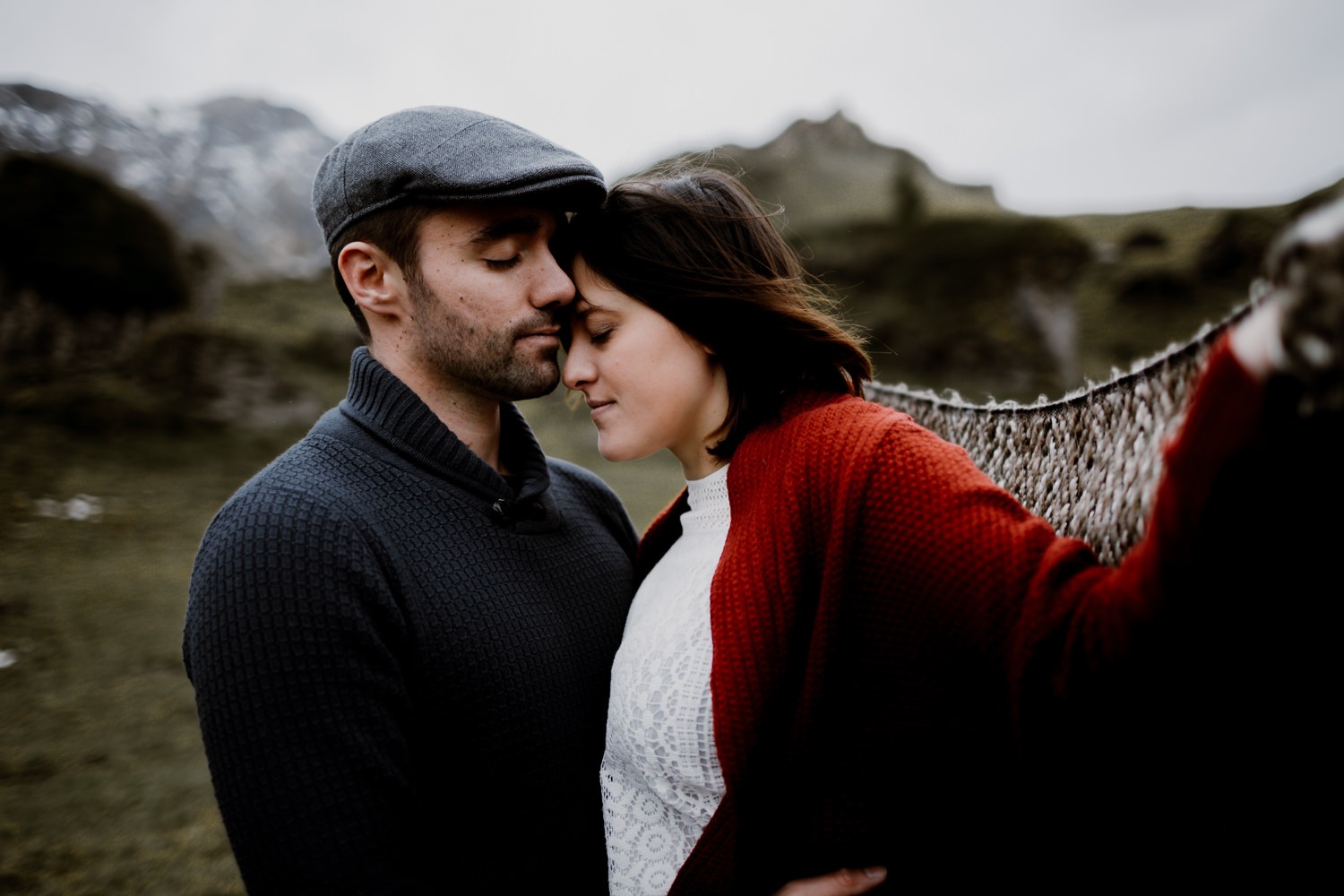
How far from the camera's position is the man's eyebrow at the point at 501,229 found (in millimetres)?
1671

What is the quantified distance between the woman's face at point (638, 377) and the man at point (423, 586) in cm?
11

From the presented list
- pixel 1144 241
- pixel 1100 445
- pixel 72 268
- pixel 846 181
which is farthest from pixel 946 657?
pixel 846 181

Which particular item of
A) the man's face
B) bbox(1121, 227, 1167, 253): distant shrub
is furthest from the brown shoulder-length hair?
bbox(1121, 227, 1167, 253): distant shrub

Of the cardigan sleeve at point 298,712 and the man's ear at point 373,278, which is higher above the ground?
the man's ear at point 373,278

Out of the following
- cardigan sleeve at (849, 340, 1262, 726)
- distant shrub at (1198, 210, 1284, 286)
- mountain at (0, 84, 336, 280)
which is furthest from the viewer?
distant shrub at (1198, 210, 1284, 286)

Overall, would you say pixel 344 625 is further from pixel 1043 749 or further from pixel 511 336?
pixel 1043 749

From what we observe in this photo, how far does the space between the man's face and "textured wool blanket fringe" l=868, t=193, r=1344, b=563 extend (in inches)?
43.3

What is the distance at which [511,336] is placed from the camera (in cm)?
173

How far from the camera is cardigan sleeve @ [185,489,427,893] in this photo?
119cm

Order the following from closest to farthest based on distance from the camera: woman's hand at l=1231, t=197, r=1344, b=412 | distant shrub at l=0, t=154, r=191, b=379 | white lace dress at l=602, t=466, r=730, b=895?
1. woman's hand at l=1231, t=197, r=1344, b=412
2. white lace dress at l=602, t=466, r=730, b=895
3. distant shrub at l=0, t=154, r=191, b=379

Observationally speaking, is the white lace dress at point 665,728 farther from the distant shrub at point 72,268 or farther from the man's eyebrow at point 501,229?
the distant shrub at point 72,268

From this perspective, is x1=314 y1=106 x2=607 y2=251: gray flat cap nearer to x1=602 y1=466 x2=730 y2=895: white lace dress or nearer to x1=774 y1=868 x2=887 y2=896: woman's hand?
x1=602 y1=466 x2=730 y2=895: white lace dress

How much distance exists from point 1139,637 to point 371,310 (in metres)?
1.74

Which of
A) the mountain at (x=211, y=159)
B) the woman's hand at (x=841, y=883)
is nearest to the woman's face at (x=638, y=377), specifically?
the woman's hand at (x=841, y=883)
